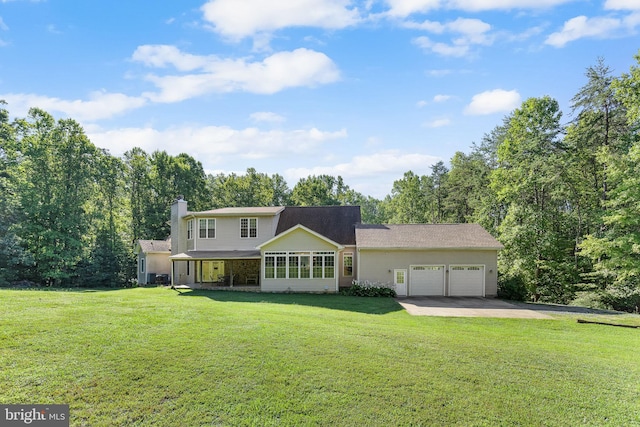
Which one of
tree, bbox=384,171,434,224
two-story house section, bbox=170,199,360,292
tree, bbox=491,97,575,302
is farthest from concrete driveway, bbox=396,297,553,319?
tree, bbox=384,171,434,224

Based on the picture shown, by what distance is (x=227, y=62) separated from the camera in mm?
13633

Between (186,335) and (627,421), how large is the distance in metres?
8.73

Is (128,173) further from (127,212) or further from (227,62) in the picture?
(227,62)

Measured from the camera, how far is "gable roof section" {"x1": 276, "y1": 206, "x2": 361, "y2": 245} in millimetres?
25141

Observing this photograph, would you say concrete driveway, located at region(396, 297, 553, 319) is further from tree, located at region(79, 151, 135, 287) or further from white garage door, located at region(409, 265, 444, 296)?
tree, located at region(79, 151, 135, 287)

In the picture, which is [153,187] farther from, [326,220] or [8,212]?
[326,220]

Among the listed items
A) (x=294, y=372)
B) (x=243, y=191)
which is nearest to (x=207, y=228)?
(x=294, y=372)

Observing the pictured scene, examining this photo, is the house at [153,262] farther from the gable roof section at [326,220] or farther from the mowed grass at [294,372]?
the mowed grass at [294,372]

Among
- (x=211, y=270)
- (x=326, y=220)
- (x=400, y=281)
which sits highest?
(x=326, y=220)

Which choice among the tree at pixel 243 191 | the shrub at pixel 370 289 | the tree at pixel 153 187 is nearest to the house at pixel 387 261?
the shrub at pixel 370 289

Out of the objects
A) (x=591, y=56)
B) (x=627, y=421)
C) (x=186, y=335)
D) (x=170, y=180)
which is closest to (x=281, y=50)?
(x=186, y=335)

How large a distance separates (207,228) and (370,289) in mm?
11379

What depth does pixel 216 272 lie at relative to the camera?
26.2m

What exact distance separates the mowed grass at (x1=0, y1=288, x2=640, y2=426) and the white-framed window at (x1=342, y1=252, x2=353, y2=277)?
12316 mm
